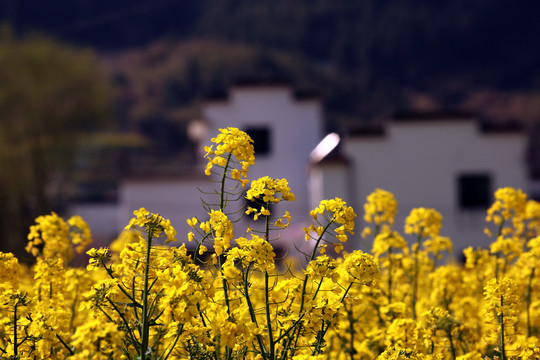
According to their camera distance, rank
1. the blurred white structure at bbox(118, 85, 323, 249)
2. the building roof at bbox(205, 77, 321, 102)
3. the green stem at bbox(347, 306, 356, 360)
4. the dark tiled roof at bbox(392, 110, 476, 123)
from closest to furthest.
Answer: the green stem at bbox(347, 306, 356, 360), the dark tiled roof at bbox(392, 110, 476, 123), the blurred white structure at bbox(118, 85, 323, 249), the building roof at bbox(205, 77, 321, 102)

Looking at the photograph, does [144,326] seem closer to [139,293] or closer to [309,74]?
[139,293]

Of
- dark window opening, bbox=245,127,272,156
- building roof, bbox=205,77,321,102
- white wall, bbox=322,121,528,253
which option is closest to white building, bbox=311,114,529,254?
white wall, bbox=322,121,528,253

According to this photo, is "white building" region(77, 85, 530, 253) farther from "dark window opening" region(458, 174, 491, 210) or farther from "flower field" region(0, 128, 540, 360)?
"flower field" region(0, 128, 540, 360)

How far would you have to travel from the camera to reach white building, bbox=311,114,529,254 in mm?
19250

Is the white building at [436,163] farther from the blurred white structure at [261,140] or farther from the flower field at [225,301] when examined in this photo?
the flower field at [225,301]

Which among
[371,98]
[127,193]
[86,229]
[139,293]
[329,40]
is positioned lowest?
[139,293]

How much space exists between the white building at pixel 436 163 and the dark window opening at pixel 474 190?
0.05 m

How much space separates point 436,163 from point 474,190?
1389 millimetres

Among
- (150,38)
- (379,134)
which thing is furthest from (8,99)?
(150,38)

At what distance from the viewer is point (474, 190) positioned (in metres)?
20.2

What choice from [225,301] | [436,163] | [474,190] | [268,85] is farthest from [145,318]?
[268,85]

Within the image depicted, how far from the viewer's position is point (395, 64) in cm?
7412

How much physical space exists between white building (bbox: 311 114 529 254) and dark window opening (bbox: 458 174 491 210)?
55 mm

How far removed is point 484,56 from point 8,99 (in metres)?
59.0
